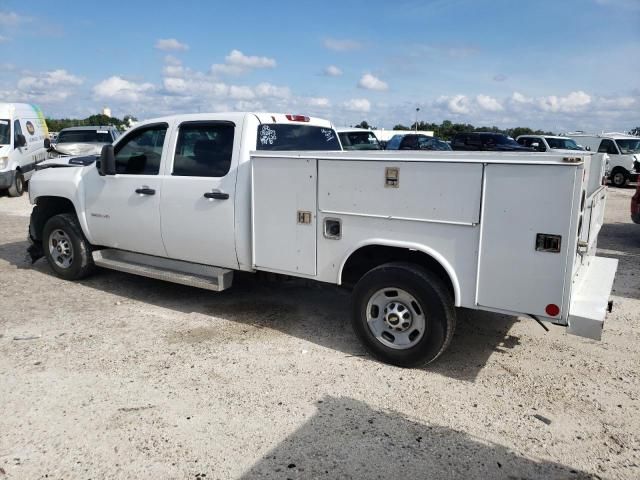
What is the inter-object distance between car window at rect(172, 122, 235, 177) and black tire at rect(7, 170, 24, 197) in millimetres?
11941

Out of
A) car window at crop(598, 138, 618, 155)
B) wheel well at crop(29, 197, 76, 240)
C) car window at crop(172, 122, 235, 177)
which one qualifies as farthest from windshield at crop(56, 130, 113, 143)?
car window at crop(598, 138, 618, 155)

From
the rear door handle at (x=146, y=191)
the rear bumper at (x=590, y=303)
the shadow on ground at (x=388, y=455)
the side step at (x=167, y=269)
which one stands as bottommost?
the shadow on ground at (x=388, y=455)

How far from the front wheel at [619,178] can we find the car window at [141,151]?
19622mm

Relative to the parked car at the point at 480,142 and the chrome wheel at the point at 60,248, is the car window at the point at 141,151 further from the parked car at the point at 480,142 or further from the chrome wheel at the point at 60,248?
the parked car at the point at 480,142

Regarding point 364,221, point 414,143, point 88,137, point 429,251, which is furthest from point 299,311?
point 414,143

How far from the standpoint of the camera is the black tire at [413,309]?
162 inches

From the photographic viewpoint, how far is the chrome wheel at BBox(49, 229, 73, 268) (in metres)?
6.80

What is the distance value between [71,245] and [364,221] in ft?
13.7

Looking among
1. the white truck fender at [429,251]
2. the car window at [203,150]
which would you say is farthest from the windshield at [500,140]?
the white truck fender at [429,251]

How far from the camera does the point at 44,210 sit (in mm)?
7168

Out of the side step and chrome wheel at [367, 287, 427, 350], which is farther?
the side step

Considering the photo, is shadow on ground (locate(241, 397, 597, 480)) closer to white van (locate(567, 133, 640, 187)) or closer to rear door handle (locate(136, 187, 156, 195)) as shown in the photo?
rear door handle (locate(136, 187, 156, 195))

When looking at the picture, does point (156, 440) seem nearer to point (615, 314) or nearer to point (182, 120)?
point (182, 120)

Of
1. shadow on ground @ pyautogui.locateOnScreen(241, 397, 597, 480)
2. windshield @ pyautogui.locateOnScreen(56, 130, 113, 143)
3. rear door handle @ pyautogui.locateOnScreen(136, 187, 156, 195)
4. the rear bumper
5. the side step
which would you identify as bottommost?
shadow on ground @ pyautogui.locateOnScreen(241, 397, 597, 480)
